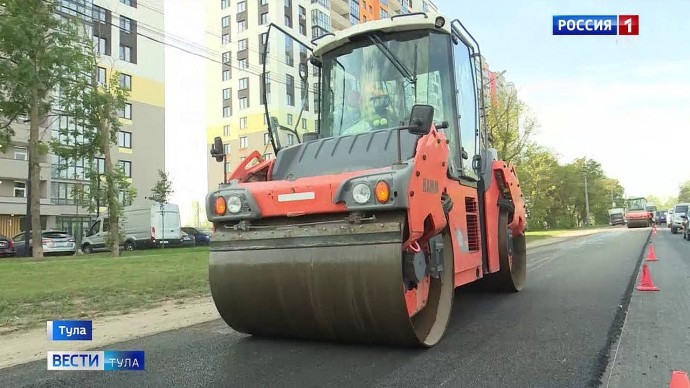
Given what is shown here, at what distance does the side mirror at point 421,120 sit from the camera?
470cm

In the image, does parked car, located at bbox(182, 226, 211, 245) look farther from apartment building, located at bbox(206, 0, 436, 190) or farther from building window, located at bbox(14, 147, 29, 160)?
building window, located at bbox(14, 147, 29, 160)

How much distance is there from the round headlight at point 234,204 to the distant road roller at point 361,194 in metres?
0.01

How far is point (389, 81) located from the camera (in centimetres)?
602

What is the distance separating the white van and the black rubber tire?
1034 inches

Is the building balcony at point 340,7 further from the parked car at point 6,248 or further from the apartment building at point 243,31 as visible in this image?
the parked car at point 6,248

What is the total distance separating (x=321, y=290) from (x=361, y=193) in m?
0.87

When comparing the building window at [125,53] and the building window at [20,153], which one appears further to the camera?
the building window at [125,53]

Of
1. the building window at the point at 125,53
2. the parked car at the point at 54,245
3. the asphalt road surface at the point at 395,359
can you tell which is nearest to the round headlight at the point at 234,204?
the asphalt road surface at the point at 395,359

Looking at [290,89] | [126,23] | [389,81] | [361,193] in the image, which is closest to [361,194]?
[361,193]

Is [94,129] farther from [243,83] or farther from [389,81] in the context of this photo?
[243,83]

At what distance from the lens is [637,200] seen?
179ft

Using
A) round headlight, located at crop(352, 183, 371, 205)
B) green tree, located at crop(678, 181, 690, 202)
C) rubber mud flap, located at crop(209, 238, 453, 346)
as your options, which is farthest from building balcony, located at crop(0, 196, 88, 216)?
green tree, located at crop(678, 181, 690, 202)

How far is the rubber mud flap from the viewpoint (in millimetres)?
4395

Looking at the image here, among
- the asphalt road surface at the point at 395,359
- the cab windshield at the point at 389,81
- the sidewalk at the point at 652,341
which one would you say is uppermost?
the cab windshield at the point at 389,81
